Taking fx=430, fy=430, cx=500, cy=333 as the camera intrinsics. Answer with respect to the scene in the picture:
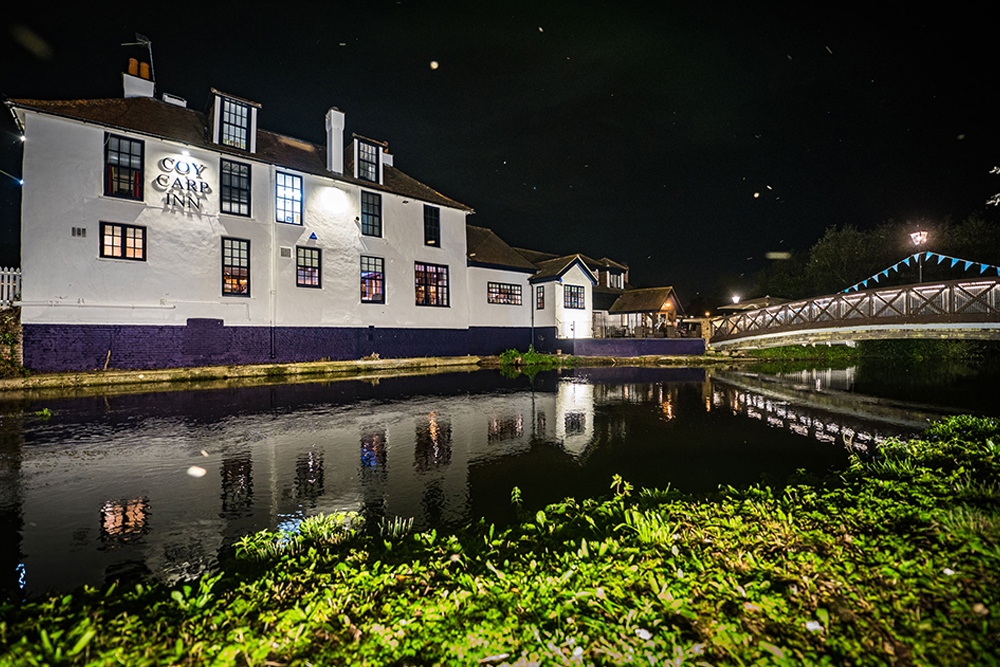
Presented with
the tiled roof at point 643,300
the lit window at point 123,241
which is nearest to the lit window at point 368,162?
the lit window at point 123,241

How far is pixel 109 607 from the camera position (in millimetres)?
2736

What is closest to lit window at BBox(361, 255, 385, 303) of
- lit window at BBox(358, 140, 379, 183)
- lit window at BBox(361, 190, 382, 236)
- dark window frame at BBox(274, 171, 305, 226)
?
lit window at BBox(361, 190, 382, 236)

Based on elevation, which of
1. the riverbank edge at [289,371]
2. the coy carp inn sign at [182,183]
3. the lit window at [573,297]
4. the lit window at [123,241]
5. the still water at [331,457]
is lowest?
the still water at [331,457]

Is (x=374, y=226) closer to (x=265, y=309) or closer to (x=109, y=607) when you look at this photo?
(x=265, y=309)

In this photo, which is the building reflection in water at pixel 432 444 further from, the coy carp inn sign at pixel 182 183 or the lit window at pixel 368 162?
the lit window at pixel 368 162

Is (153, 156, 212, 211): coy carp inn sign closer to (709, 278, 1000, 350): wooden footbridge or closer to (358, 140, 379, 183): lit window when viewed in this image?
(358, 140, 379, 183): lit window

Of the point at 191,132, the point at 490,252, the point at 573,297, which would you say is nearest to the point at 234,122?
the point at 191,132

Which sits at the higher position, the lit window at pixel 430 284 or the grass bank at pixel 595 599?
the lit window at pixel 430 284

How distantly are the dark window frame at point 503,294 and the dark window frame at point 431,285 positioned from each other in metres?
3.65

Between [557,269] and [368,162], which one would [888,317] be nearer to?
[557,269]

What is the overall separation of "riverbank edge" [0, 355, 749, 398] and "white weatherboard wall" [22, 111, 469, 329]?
7.54 feet

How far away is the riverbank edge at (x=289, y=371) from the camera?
1480cm


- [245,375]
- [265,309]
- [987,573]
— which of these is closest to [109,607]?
[987,573]

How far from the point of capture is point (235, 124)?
66.7 feet
